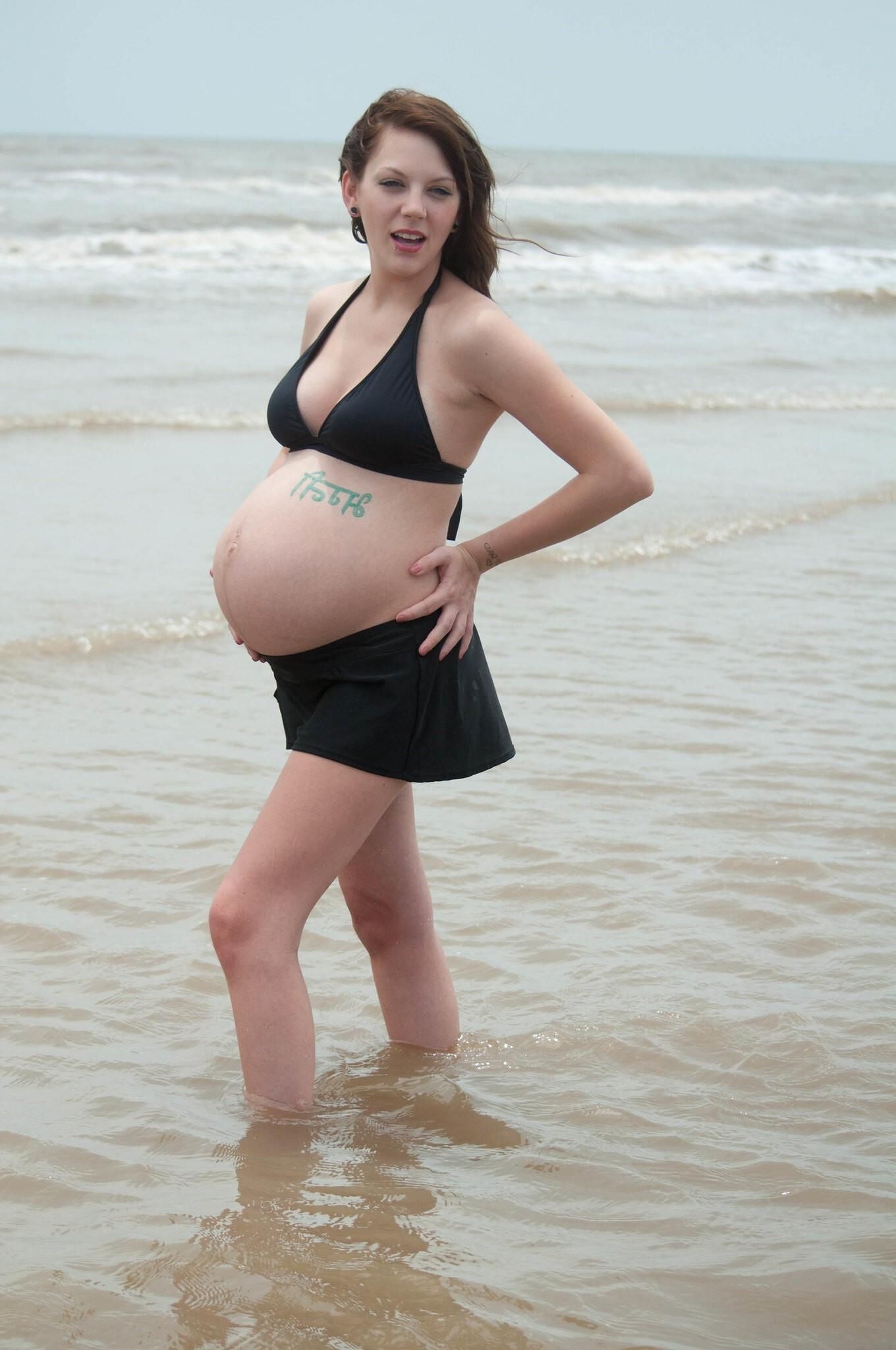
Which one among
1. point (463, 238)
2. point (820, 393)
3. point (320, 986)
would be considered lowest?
point (320, 986)

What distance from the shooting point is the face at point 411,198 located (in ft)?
8.36

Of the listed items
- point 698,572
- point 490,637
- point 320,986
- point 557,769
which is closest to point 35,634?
point 490,637

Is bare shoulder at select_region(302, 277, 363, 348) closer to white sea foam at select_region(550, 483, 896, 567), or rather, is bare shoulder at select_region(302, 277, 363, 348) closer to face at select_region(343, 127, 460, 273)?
face at select_region(343, 127, 460, 273)

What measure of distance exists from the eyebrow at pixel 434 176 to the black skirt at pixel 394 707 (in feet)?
2.49

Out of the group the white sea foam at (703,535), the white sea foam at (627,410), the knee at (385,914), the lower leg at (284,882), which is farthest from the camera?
the white sea foam at (627,410)

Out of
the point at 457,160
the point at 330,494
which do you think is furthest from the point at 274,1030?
the point at 457,160

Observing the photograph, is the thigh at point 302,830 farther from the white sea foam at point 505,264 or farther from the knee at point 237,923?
the white sea foam at point 505,264

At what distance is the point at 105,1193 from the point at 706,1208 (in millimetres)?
1034

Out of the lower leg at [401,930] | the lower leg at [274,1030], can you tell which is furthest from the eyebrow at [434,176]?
the lower leg at [274,1030]

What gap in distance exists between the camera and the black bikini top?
2475mm

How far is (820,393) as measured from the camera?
42.2 feet

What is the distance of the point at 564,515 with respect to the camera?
8.57 feet

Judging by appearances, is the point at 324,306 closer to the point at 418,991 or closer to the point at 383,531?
the point at 383,531

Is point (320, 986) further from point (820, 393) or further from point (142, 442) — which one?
point (820, 393)
